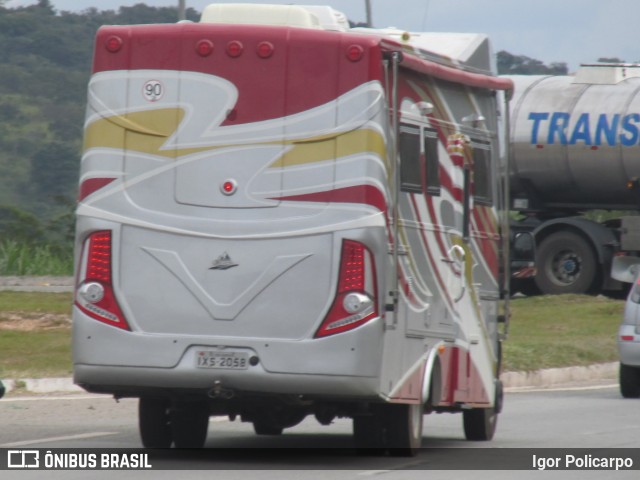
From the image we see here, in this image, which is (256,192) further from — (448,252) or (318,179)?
(448,252)

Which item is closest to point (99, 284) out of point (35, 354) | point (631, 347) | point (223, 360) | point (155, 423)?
point (223, 360)

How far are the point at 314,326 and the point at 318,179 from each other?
3.31 ft

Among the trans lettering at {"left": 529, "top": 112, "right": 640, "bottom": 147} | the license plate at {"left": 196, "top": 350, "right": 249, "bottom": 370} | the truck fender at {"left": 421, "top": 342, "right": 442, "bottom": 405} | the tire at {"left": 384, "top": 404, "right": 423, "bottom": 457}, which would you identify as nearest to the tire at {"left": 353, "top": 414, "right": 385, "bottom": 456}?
the tire at {"left": 384, "top": 404, "right": 423, "bottom": 457}

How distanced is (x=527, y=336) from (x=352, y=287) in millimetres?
15270

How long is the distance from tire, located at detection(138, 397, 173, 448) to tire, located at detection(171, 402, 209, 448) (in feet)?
0.20

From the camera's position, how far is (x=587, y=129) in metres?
30.6

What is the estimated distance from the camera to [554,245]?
103ft

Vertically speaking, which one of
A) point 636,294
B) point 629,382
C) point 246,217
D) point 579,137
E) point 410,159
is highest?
point 579,137

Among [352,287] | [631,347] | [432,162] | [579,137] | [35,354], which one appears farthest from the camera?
Answer: [579,137]

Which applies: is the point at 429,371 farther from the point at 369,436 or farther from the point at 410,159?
the point at 410,159

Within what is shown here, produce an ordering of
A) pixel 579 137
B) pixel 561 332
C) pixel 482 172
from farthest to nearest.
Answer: pixel 579 137, pixel 561 332, pixel 482 172

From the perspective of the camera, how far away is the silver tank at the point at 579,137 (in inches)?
1198

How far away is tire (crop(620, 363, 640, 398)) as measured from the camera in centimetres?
1877

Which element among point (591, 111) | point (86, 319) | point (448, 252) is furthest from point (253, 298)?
point (591, 111)
